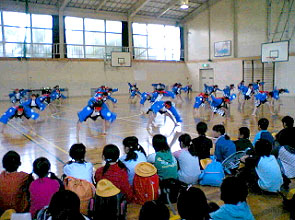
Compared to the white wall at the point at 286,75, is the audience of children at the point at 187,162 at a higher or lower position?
lower

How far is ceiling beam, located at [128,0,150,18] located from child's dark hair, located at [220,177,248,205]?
22222 millimetres

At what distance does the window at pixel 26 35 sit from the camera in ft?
69.0

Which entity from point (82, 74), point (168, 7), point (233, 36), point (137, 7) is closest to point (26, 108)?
point (82, 74)

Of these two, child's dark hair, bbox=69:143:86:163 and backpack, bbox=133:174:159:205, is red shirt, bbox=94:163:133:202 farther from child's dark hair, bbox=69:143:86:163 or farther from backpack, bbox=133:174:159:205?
child's dark hair, bbox=69:143:86:163

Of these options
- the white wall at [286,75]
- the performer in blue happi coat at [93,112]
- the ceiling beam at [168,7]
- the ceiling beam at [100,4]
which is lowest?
the performer in blue happi coat at [93,112]

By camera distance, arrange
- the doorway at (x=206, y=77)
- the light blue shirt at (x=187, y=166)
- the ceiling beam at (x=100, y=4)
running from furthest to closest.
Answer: the doorway at (x=206, y=77)
the ceiling beam at (x=100, y=4)
the light blue shirt at (x=187, y=166)

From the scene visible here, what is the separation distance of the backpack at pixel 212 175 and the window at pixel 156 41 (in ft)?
75.9

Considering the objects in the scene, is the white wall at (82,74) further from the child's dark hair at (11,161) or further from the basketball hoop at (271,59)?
the child's dark hair at (11,161)

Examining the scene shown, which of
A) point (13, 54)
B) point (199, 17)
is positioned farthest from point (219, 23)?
point (13, 54)

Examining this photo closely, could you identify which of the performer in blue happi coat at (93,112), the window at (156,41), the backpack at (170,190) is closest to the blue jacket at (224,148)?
the backpack at (170,190)

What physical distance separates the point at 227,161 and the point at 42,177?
2.59m

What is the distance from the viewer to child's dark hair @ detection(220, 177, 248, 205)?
2531mm

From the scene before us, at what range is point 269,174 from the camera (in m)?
3.74

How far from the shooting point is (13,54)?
69.9 feet
